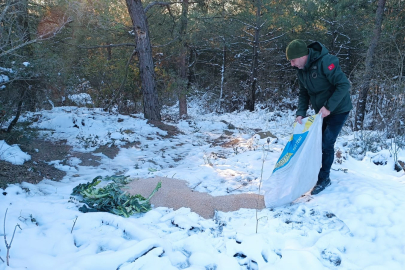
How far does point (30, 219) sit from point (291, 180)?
2703mm

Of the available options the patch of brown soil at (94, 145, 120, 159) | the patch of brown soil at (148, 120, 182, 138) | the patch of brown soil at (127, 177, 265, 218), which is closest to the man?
the patch of brown soil at (127, 177, 265, 218)

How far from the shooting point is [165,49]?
39.2ft

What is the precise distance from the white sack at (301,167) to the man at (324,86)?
A: 20cm

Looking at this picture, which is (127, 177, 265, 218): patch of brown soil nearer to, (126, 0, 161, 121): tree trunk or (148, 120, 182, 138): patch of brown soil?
(148, 120, 182, 138): patch of brown soil

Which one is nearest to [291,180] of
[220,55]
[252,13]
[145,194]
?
[145,194]

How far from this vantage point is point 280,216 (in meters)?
2.87

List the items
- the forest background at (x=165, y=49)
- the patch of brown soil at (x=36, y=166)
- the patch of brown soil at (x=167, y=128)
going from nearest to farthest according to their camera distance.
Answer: the patch of brown soil at (x=36, y=166), the forest background at (x=165, y=49), the patch of brown soil at (x=167, y=128)

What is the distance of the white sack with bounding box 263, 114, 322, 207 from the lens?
3023 mm

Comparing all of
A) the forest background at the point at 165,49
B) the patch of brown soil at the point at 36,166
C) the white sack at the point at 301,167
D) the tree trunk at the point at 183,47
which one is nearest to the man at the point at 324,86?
the white sack at the point at 301,167

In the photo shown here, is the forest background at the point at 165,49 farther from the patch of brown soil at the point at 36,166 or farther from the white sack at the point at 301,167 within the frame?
the white sack at the point at 301,167

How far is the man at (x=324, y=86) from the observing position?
2.89m

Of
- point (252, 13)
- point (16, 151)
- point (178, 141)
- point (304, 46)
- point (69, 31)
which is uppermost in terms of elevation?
point (252, 13)

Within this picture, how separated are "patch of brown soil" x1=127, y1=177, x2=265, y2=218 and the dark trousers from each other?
83 centimetres

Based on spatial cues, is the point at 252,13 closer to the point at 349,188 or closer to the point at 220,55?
the point at 220,55
